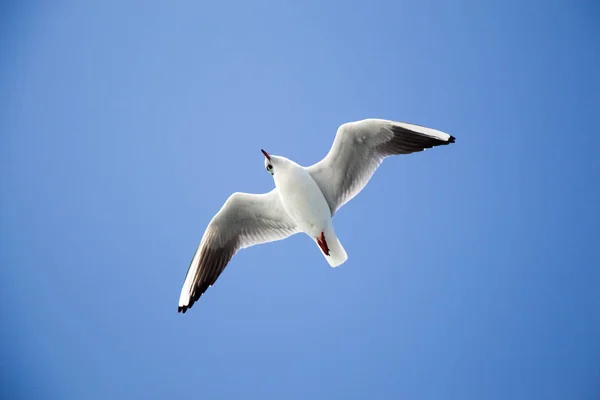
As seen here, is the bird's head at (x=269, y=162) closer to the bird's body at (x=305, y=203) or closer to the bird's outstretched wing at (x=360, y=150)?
the bird's body at (x=305, y=203)

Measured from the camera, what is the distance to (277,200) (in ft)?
21.5

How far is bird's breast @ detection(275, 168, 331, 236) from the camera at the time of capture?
20.0ft

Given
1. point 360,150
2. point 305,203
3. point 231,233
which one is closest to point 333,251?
point 305,203

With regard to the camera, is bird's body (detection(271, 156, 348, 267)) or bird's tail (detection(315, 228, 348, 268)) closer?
bird's body (detection(271, 156, 348, 267))

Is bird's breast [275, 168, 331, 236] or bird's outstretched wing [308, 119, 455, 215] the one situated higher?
bird's outstretched wing [308, 119, 455, 215]

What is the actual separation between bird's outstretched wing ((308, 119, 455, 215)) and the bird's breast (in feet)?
0.70

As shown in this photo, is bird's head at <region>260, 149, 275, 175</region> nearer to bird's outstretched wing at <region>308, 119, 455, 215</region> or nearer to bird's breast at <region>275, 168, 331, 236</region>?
bird's breast at <region>275, 168, 331, 236</region>

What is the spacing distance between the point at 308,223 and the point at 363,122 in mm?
1247

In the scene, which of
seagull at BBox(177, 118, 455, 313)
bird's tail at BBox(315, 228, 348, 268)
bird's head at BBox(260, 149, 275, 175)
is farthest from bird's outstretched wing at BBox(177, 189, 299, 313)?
bird's tail at BBox(315, 228, 348, 268)

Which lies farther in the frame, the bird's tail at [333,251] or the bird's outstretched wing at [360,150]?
the bird's tail at [333,251]

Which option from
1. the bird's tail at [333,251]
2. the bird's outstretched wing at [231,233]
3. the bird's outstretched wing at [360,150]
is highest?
the bird's outstretched wing at [360,150]


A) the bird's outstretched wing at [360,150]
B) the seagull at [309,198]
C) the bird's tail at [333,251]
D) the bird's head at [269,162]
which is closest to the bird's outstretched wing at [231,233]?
the seagull at [309,198]

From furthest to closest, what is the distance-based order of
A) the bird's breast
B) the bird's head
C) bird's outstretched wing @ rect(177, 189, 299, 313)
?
bird's outstretched wing @ rect(177, 189, 299, 313)
the bird's head
the bird's breast

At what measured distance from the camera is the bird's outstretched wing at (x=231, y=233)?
6.63m
